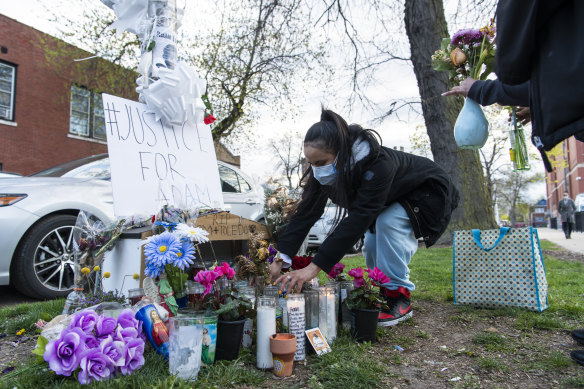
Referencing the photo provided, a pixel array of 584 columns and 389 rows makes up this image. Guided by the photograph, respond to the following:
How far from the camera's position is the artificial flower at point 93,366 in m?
1.38

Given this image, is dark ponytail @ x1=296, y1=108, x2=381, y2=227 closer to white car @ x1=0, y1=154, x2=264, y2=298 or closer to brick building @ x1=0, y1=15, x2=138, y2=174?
white car @ x1=0, y1=154, x2=264, y2=298

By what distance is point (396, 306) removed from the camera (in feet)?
8.08

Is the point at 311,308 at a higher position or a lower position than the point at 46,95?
lower

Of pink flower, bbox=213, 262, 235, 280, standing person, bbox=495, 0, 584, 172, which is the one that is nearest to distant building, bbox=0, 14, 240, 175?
pink flower, bbox=213, 262, 235, 280

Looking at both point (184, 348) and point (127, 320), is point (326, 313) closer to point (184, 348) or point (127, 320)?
point (184, 348)

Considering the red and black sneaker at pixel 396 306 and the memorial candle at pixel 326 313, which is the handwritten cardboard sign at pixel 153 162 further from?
the red and black sneaker at pixel 396 306

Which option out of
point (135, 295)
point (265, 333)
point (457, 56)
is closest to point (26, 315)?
point (135, 295)

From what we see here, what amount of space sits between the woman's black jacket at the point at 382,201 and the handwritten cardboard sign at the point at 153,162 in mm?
791

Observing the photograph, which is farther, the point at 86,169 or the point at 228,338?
the point at 86,169

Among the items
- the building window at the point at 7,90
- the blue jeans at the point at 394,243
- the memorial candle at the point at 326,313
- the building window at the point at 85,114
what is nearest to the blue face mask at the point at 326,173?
the blue jeans at the point at 394,243

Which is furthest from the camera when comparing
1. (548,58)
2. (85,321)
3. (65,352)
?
(85,321)

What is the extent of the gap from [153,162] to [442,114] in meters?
5.85

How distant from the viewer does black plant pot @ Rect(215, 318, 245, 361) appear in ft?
5.45

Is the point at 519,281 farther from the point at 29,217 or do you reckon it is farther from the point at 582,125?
the point at 29,217
